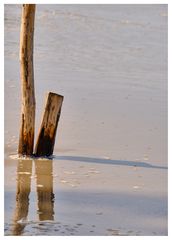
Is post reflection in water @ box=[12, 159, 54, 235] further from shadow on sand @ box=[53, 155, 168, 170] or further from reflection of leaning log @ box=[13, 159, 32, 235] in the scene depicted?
shadow on sand @ box=[53, 155, 168, 170]

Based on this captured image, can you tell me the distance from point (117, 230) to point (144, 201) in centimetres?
108

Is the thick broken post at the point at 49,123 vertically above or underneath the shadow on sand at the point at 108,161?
above

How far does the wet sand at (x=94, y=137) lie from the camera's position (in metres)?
7.17

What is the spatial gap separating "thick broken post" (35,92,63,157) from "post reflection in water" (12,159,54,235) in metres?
0.20

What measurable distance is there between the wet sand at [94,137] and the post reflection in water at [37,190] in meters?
0.01

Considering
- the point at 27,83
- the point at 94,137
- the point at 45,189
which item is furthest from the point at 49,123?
the point at 94,137

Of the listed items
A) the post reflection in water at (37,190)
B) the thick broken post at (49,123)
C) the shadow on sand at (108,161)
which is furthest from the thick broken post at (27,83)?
the shadow on sand at (108,161)

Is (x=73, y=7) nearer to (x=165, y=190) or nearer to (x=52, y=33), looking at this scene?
(x=52, y=33)

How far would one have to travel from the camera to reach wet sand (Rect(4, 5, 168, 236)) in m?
7.17

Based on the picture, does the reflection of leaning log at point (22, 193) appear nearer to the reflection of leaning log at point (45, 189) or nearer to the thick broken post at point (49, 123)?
the reflection of leaning log at point (45, 189)

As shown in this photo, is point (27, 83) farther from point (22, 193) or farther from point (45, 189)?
point (22, 193)

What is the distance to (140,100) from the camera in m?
12.9

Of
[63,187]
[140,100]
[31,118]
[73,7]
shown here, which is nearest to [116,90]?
[140,100]

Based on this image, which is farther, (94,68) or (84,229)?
(94,68)
